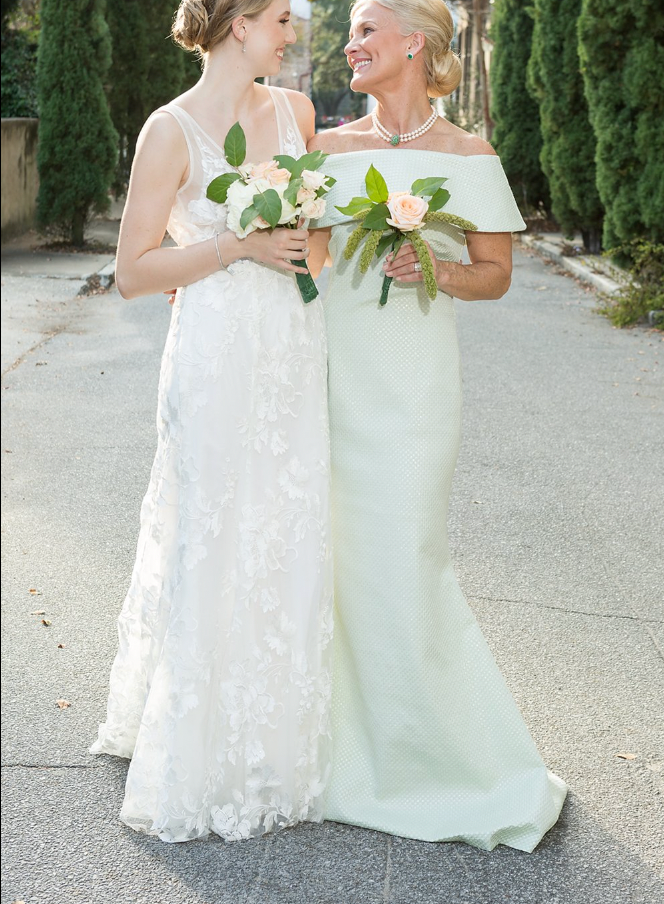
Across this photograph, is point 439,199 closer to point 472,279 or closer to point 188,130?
point 472,279

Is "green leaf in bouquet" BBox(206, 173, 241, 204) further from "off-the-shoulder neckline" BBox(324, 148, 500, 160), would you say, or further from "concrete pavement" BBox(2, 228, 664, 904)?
"concrete pavement" BBox(2, 228, 664, 904)

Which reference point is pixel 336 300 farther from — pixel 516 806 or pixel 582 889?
pixel 582 889

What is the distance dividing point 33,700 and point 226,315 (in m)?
1.80

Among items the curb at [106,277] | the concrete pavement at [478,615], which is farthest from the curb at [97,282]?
the concrete pavement at [478,615]

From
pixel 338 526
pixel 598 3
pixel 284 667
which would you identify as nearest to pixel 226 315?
pixel 338 526

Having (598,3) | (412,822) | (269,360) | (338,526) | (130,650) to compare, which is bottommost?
(412,822)

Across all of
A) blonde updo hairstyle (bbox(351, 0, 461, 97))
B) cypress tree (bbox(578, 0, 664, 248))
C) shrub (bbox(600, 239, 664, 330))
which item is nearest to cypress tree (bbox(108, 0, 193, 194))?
cypress tree (bbox(578, 0, 664, 248))

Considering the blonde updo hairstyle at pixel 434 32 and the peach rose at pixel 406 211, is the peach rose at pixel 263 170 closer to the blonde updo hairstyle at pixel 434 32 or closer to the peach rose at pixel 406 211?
the peach rose at pixel 406 211

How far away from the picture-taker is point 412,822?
3336mm

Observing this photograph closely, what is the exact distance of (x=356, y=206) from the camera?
10.5 feet

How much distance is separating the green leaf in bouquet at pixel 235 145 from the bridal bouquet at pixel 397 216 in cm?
31

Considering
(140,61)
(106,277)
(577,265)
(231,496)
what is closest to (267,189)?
(231,496)

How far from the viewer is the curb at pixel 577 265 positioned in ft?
45.8

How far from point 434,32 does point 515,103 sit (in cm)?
1767
